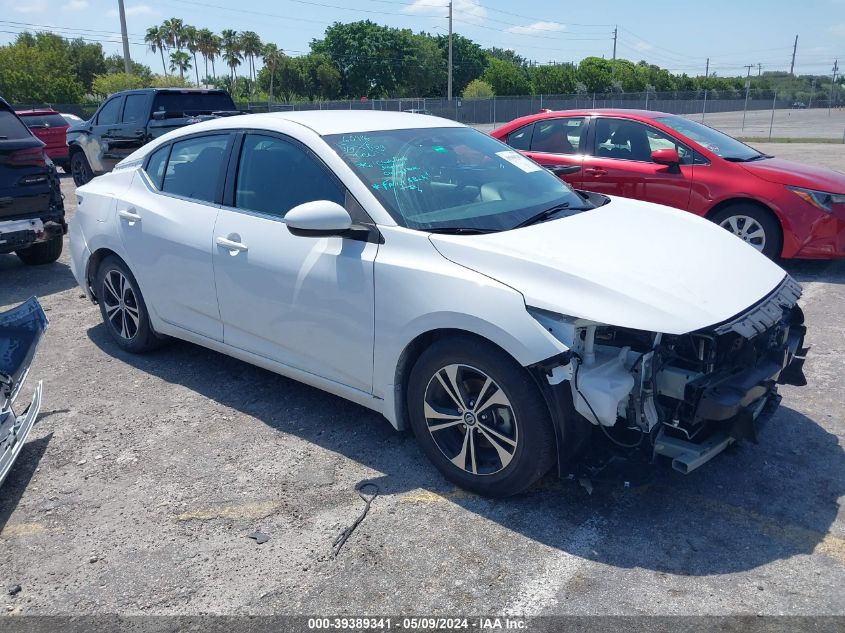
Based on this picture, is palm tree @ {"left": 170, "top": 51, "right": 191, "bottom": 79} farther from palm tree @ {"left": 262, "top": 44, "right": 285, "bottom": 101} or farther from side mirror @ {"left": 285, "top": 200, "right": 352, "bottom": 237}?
side mirror @ {"left": 285, "top": 200, "right": 352, "bottom": 237}

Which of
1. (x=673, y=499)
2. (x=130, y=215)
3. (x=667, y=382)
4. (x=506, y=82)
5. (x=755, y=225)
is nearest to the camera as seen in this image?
(x=667, y=382)

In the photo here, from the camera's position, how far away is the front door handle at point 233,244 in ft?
13.1

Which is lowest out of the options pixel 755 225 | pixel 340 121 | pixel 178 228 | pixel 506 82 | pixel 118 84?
pixel 755 225

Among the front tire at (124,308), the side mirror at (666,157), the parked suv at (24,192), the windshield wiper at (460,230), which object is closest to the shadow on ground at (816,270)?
the side mirror at (666,157)

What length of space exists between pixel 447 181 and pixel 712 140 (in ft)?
16.7

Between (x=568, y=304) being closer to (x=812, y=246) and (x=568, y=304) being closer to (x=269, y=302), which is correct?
(x=269, y=302)

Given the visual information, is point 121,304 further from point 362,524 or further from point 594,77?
point 594,77

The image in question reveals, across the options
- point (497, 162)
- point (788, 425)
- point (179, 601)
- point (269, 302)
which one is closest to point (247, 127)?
point (269, 302)

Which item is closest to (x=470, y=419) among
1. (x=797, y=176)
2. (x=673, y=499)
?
(x=673, y=499)

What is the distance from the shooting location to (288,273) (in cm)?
376

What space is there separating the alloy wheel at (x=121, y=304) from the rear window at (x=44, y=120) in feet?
A: 49.6

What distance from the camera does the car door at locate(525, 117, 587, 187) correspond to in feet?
25.7

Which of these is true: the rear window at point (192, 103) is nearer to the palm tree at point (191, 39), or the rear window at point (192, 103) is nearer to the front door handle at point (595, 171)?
the front door handle at point (595, 171)

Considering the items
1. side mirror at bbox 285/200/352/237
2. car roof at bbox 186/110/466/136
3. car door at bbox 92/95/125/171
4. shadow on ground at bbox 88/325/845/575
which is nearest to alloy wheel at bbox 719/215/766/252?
shadow on ground at bbox 88/325/845/575
